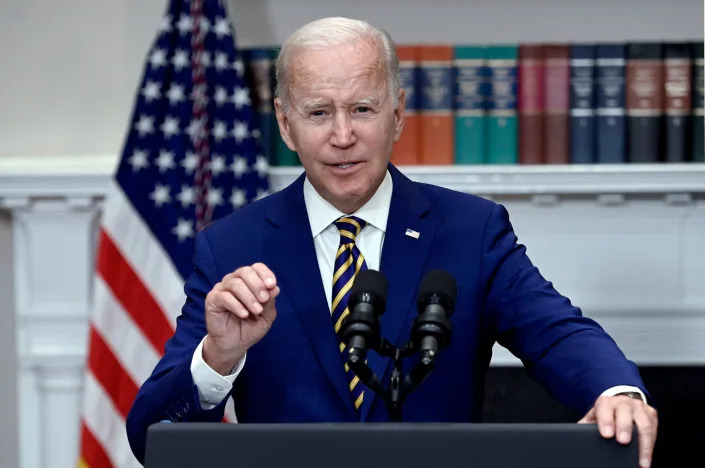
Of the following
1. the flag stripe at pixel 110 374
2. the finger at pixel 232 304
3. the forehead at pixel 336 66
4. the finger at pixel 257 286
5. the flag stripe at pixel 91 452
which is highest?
the forehead at pixel 336 66

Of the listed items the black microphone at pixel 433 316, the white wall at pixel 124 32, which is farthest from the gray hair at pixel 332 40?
the white wall at pixel 124 32

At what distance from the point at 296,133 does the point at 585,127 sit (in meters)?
1.83

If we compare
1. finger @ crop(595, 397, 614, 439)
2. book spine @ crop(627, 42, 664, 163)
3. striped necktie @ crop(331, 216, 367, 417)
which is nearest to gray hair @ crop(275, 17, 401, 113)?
striped necktie @ crop(331, 216, 367, 417)

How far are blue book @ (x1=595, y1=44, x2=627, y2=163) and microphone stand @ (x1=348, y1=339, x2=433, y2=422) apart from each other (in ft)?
7.64

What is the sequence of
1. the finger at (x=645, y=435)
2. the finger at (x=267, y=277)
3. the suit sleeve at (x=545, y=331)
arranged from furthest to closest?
the suit sleeve at (x=545, y=331), the finger at (x=267, y=277), the finger at (x=645, y=435)

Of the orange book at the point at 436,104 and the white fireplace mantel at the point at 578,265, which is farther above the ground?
the orange book at the point at 436,104

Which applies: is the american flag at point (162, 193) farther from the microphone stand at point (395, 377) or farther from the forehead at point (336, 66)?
the microphone stand at point (395, 377)

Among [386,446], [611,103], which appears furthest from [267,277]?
[611,103]

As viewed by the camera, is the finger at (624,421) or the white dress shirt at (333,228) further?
the white dress shirt at (333,228)

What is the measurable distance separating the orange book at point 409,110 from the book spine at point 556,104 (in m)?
0.40

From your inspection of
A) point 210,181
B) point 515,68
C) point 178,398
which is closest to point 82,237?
point 210,181

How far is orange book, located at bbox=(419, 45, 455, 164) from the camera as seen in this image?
3609 millimetres

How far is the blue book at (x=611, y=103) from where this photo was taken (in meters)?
3.59

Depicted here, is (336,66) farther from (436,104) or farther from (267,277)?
(436,104)
